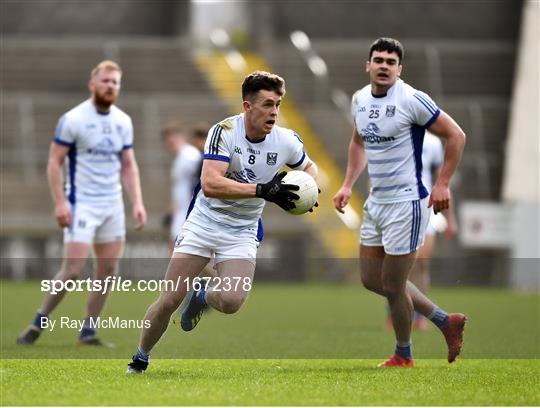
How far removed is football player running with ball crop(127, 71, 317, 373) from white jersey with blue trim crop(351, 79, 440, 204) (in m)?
0.86

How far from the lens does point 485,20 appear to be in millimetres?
31781

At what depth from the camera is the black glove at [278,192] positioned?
766cm

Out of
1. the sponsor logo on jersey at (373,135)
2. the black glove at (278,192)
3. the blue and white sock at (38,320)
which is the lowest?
the blue and white sock at (38,320)

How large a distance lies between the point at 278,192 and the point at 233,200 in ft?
1.65

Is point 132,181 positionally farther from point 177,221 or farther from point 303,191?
point 177,221

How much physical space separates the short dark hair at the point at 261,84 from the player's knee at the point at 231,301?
47.7 inches

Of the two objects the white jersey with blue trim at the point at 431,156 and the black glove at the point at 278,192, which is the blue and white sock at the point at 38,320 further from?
the white jersey with blue trim at the point at 431,156

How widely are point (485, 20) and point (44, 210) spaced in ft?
42.8

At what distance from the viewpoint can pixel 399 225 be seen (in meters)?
8.89

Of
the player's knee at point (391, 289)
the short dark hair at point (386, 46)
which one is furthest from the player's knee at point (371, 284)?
the short dark hair at point (386, 46)

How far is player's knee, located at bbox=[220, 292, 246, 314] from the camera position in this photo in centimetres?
795

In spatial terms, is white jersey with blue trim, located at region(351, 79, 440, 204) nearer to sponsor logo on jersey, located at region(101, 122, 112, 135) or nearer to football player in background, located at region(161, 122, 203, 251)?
sponsor logo on jersey, located at region(101, 122, 112, 135)

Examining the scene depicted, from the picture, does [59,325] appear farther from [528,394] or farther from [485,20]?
[485,20]

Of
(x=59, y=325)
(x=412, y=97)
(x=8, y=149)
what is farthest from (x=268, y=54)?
(x=412, y=97)
